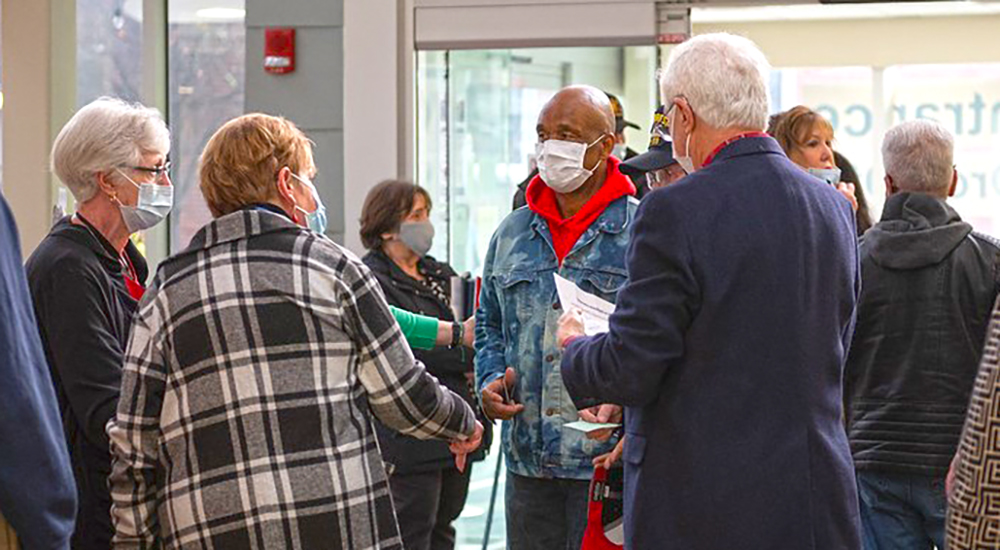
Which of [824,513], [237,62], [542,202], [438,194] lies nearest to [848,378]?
[542,202]

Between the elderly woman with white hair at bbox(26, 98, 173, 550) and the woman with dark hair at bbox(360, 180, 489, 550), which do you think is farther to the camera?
the woman with dark hair at bbox(360, 180, 489, 550)

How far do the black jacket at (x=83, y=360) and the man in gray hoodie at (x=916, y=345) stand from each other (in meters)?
2.17

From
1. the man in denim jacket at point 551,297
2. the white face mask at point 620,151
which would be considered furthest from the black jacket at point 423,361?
the man in denim jacket at point 551,297

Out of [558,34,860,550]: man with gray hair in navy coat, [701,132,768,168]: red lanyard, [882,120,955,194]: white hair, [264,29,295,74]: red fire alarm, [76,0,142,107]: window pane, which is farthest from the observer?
[76,0,142,107]: window pane

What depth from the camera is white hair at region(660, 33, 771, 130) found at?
3068mm

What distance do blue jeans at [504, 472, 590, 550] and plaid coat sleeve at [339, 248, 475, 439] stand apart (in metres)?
0.64

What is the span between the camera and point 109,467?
3553 millimetres

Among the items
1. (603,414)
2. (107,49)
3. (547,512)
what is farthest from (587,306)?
(107,49)

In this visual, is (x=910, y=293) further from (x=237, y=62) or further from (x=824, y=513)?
(x=237, y=62)

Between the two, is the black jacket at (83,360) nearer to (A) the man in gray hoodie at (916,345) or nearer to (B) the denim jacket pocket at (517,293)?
(B) the denim jacket pocket at (517,293)

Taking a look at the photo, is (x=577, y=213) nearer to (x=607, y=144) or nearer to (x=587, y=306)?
(x=607, y=144)

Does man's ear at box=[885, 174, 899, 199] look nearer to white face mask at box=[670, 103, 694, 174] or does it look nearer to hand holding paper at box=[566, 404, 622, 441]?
hand holding paper at box=[566, 404, 622, 441]

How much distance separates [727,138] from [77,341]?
1.56 metres

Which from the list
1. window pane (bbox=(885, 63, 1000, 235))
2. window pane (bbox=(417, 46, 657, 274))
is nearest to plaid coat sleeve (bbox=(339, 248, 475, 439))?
window pane (bbox=(417, 46, 657, 274))
